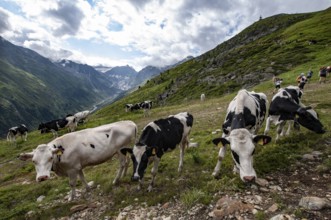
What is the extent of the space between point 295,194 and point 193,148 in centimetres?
724

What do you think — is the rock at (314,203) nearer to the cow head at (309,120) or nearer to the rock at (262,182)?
the rock at (262,182)

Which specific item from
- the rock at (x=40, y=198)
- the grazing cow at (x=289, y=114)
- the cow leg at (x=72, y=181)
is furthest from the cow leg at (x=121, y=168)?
the grazing cow at (x=289, y=114)

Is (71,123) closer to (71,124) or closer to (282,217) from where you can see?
(71,124)

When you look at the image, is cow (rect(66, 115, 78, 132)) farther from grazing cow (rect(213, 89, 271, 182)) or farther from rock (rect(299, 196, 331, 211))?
rock (rect(299, 196, 331, 211))

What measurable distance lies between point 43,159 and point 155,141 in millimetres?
4194

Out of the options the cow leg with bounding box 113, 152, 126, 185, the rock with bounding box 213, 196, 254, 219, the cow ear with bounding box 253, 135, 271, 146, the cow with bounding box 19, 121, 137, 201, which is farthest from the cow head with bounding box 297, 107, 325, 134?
the cow leg with bounding box 113, 152, 126, 185

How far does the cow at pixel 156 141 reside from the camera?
9.62 m

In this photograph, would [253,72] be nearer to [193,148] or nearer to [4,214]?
[193,148]

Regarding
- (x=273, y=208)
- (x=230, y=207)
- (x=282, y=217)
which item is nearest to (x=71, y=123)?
(x=230, y=207)

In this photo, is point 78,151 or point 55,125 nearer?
point 78,151

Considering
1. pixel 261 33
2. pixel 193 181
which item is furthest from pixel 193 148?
pixel 261 33

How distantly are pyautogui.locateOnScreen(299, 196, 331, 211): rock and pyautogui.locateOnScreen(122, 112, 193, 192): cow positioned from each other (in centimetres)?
489

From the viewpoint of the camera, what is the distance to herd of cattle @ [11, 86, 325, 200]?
8656 mm

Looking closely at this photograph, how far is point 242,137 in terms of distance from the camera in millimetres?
8500
